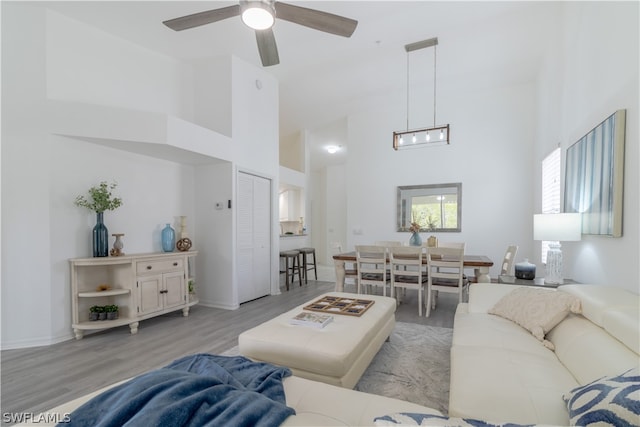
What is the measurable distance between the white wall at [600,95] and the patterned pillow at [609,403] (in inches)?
53.3

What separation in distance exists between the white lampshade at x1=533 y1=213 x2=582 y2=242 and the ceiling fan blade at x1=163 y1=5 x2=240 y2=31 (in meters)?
3.22

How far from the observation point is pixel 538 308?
201 cm

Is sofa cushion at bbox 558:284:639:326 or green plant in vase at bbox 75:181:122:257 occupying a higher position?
green plant in vase at bbox 75:181:122:257

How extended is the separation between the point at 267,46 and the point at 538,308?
299 cm

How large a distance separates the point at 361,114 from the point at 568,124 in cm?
363

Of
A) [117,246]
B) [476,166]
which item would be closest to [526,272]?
[476,166]

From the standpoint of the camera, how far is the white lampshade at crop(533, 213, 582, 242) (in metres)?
2.53

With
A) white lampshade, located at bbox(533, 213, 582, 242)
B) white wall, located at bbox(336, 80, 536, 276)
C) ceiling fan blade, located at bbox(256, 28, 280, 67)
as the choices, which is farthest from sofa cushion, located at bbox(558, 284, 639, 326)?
white wall, located at bbox(336, 80, 536, 276)

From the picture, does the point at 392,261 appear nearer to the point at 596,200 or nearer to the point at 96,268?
the point at 596,200

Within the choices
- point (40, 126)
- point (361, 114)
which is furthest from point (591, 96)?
point (40, 126)

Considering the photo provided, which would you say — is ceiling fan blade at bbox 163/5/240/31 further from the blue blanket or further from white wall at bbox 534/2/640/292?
white wall at bbox 534/2/640/292

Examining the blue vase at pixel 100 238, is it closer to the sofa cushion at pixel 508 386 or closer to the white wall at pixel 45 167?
the white wall at pixel 45 167

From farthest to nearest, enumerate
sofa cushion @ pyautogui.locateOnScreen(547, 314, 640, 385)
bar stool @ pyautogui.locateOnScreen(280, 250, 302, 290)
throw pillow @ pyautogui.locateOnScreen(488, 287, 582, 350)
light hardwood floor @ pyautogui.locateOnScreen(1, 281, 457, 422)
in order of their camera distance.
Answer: bar stool @ pyautogui.locateOnScreen(280, 250, 302, 290) → light hardwood floor @ pyautogui.locateOnScreen(1, 281, 457, 422) → throw pillow @ pyautogui.locateOnScreen(488, 287, 582, 350) → sofa cushion @ pyautogui.locateOnScreen(547, 314, 640, 385)

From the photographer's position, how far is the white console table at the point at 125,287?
10.2 feet
